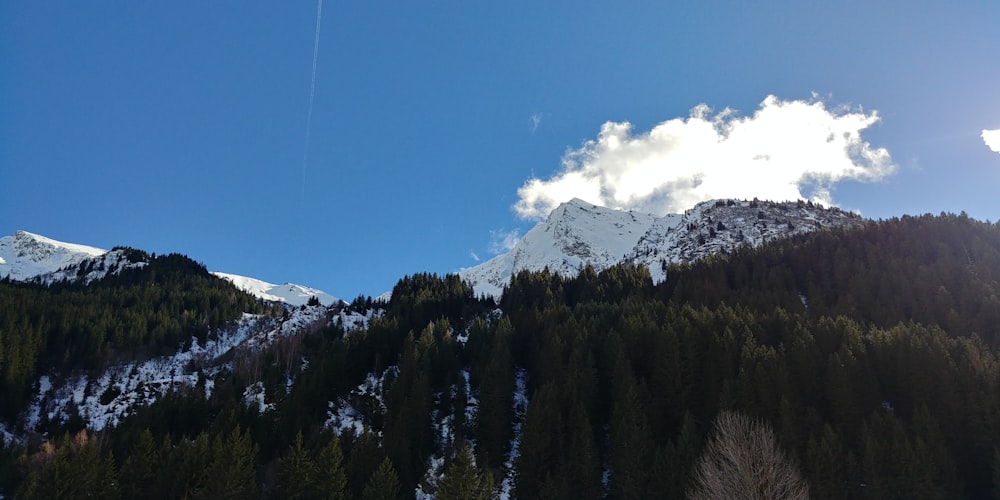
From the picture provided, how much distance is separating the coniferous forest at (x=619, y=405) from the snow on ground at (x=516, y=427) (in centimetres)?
48

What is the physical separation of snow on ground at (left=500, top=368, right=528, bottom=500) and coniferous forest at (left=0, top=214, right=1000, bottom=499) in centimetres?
48

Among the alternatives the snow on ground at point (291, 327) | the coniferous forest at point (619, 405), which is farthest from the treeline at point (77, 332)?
the snow on ground at point (291, 327)

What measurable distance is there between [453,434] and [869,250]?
11957cm

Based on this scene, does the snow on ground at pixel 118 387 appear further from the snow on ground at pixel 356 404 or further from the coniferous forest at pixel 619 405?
the snow on ground at pixel 356 404

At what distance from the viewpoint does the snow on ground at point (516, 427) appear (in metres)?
68.6

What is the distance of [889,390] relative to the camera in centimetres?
6869

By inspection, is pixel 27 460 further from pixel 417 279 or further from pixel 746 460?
pixel 417 279

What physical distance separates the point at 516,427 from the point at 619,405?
745 inches

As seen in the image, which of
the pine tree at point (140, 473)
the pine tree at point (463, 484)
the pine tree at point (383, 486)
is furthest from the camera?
the pine tree at point (140, 473)

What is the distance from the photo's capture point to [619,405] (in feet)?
226

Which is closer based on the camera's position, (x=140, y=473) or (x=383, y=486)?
(x=383, y=486)

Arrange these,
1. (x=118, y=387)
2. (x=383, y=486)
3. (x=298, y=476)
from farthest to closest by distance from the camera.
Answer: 1. (x=118, y=387)
2. (x=298, y=476)
3. (x=383, y=486)

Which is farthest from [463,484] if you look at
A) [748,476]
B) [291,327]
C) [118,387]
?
[291,327]

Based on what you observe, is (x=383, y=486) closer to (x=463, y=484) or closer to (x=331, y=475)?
(x=331, y=475)
